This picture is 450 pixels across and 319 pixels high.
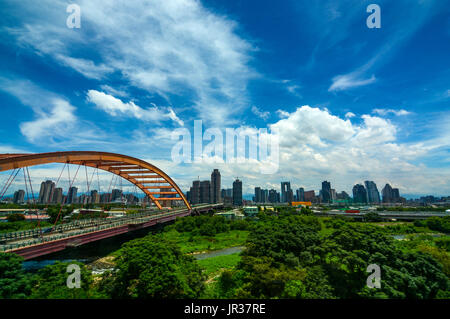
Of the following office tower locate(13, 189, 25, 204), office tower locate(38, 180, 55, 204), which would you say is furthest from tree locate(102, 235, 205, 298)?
office tower locate(13, 189, 25, 204)

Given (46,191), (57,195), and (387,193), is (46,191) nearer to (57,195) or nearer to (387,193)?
(57,195)

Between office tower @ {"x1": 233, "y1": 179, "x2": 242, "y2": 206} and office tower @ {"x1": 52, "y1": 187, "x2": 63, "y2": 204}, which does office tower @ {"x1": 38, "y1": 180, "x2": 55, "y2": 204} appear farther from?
office tower @ {"x1": 233, "y1": 179, "x2": 242, "y2": 206}

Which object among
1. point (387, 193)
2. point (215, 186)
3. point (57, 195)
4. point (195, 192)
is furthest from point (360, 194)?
point (57, 195)

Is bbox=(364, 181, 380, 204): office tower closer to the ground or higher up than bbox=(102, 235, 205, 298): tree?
closer to the ground

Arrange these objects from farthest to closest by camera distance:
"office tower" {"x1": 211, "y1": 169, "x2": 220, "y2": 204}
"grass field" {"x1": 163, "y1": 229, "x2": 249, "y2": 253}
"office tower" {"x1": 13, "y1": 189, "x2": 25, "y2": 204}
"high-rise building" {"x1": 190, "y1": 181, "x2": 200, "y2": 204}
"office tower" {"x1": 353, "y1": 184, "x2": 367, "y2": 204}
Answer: "office tower" {"x1": 353, "y1": 184, "x2": 367, "y2": 204} → "office tower" {"x1": 211, "y1": 169, "x2": 220, "y2": 204} → "high-rise building" {"x1": 190, "y1": 181, "x2": 200, "y2": 204} → "office tower" {"x1": 13, "y1": 189, "x2": 25, "y2": 204} → "grass field" {"x1": 163, "y1": 229, "x2": 249, "y2": 253}

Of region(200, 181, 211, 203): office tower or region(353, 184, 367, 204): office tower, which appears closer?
region(200, 181, 211, 203): office tower
